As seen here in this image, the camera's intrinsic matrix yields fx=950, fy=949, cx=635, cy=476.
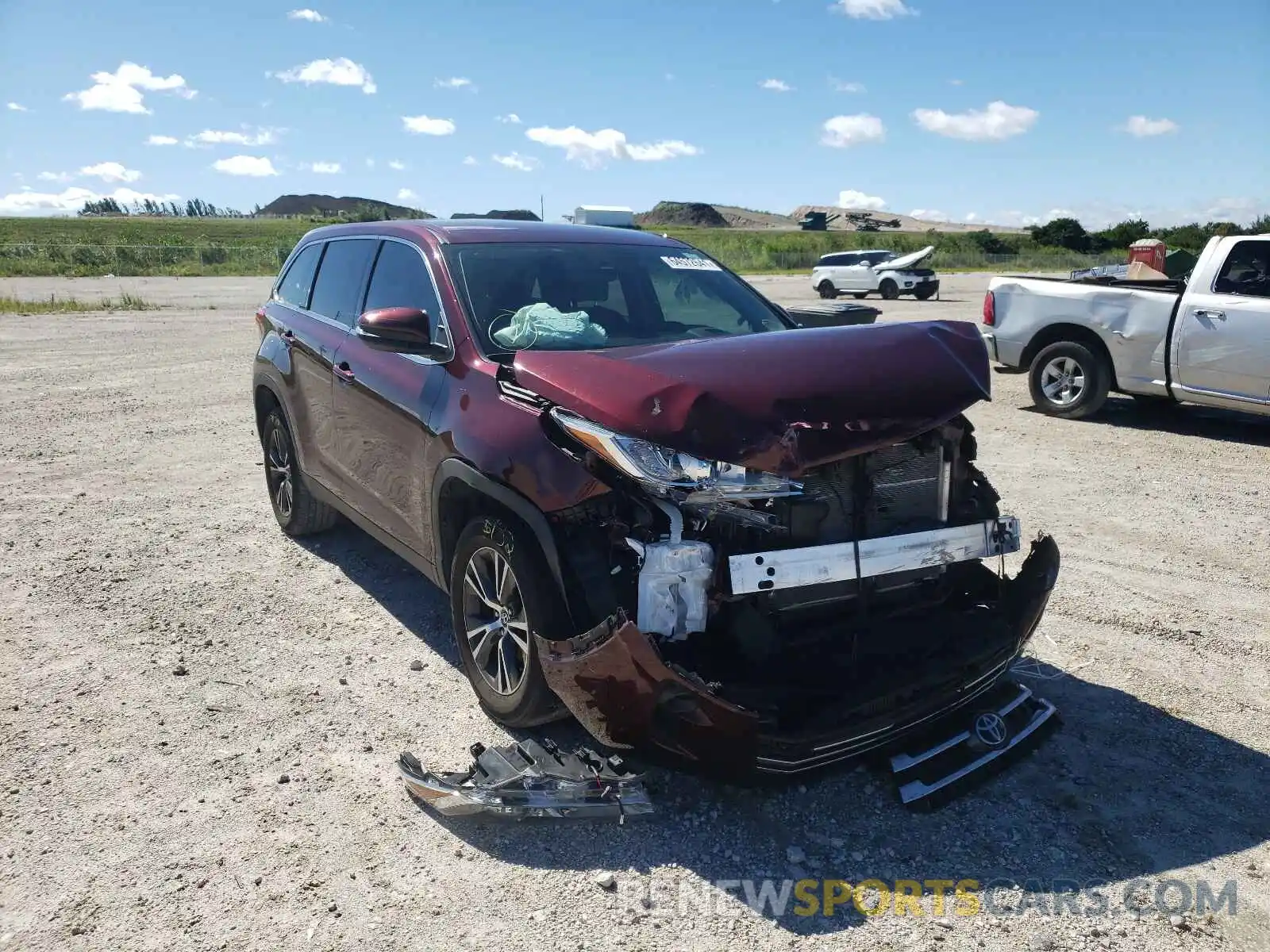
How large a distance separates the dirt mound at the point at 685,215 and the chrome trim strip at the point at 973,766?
150592mm

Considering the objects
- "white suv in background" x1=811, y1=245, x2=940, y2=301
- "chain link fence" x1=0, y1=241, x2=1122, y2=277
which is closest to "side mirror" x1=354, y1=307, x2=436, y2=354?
"white suv in background" x1=811, y1=245, x2=940, y2=301

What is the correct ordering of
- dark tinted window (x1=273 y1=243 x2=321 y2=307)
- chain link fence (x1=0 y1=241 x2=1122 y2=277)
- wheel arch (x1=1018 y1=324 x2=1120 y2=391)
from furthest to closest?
chain link fence (x1=0 y1=241 x2=1122 y2=277), wheel arch (x1=1018 y1=324 x2=1120 y2=391), dark tinted window (x1=273 y1=243 x2=321 y2=307)

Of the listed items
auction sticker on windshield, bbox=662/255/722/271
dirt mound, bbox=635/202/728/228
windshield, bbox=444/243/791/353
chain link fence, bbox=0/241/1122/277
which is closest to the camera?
windshield, bbox=444/243/791/353

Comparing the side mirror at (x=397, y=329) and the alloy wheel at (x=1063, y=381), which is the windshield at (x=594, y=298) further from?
the alloy wheel at (x=1063, y=381)

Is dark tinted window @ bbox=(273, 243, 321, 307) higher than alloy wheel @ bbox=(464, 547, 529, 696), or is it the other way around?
dark tinted window @ bbox=(273, 243, 321, 307)

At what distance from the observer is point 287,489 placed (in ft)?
19.4

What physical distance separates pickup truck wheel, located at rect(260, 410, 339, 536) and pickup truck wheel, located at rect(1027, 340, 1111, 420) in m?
7.57

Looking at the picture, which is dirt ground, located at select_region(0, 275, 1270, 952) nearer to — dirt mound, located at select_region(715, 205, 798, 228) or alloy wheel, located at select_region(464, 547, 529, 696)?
alloy wheel, located at select_region(464, 547, 529, 696)

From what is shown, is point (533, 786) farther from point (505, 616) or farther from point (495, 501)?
point (495, 501)

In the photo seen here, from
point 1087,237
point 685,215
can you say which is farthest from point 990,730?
point 685,215

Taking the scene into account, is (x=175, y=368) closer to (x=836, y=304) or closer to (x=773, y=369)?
(x=836, y=304)

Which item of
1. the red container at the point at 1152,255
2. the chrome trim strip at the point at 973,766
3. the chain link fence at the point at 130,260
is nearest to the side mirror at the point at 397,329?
the chrome trim strip at the point at 973,766

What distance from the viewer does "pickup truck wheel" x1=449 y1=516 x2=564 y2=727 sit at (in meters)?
3.17

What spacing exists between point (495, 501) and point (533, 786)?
3.25 ft
